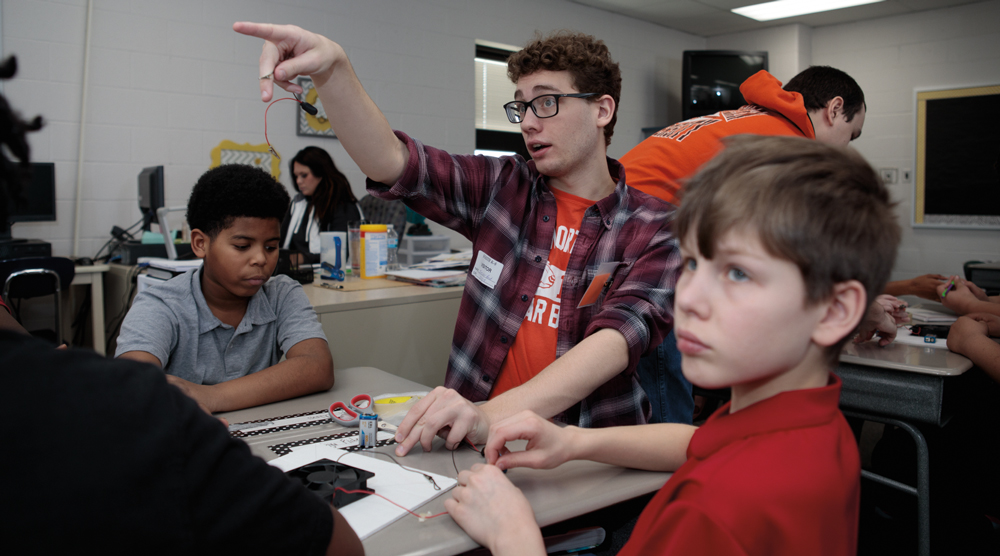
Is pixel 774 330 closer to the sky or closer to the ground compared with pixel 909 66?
closer to the ground

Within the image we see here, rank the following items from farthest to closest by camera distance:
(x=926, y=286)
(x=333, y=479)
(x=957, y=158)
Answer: (x=957, y=158) < (x=926, y=286) < (x=333, y=479)

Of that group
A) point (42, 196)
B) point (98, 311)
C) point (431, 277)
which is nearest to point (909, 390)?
point (431, 277)

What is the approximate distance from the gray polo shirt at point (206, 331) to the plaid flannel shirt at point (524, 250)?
0.40 metres

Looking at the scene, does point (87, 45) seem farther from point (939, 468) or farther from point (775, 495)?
point (939, 468)

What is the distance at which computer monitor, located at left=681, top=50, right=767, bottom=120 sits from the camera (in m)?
5.96

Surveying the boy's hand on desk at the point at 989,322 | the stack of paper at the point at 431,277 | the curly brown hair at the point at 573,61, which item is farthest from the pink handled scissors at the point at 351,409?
the boy's hand on desk at the point at 989,322

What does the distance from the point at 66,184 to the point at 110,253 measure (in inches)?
17.2

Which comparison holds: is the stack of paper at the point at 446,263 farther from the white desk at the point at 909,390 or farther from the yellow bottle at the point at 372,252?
the white desk at the point at 909,390

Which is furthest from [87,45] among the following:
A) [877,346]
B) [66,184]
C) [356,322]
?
[877,346]

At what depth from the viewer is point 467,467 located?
0.93m

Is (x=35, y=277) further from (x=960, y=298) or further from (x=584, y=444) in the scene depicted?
(x=960, y=298)

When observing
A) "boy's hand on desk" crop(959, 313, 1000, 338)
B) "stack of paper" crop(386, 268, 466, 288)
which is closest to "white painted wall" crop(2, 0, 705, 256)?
"stack of paper" crop(386, 268, 466, 288)

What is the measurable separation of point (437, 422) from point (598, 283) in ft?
1.85

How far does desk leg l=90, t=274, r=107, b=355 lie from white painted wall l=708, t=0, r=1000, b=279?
573 centimetres
